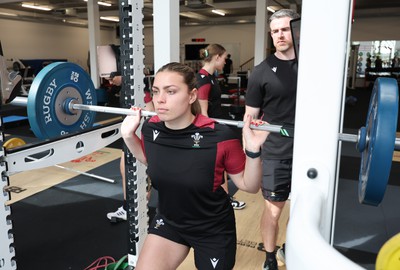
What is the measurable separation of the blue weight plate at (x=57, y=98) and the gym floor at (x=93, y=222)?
2.96 feet

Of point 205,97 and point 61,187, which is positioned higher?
point 205,97

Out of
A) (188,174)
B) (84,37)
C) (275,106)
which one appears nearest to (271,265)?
(275,106)

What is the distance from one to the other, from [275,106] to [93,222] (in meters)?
1.70

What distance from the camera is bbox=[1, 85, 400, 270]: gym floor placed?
7.50 feet

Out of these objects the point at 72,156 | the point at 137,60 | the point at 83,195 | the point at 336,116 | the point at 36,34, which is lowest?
the point at 83,195

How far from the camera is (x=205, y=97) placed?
2.65 metres

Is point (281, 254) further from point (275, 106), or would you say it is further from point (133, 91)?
point (133, 91)

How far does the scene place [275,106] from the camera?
189 cm

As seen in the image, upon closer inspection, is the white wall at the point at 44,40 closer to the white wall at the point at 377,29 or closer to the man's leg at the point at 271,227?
the white wall at the point at 377,29

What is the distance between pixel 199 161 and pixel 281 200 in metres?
0.85

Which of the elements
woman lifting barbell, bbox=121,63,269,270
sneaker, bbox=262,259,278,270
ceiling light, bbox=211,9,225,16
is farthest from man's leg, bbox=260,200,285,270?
ceiling light, bbox=211,9,225,16

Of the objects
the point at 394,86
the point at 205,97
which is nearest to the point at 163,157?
the point at 394,86

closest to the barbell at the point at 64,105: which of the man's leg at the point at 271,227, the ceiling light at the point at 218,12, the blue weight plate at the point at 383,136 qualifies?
the blue weight plate at the point at 383,136

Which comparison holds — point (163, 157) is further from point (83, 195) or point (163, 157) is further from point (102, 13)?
point (102, 13)
